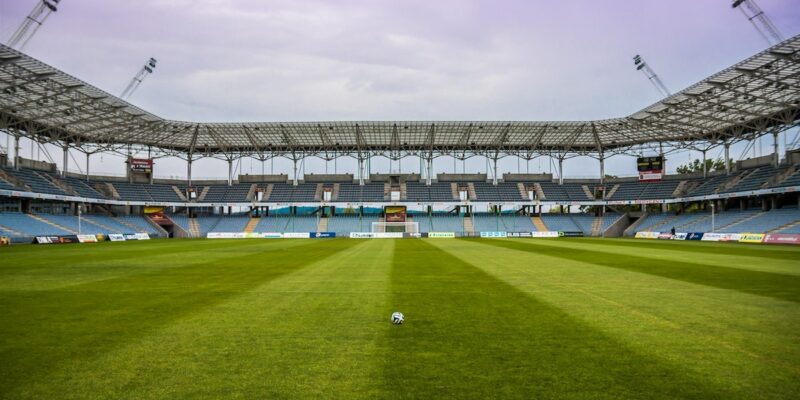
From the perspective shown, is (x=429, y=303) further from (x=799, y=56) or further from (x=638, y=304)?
(x=799, y=56)

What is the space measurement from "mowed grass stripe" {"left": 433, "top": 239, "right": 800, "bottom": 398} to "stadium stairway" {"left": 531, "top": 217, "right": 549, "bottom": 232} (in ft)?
176

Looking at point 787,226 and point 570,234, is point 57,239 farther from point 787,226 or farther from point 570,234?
point 787,226

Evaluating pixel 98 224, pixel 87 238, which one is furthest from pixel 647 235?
pixel 98 224

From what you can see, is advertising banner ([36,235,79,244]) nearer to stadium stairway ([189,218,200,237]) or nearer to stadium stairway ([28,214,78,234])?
stadium stairway ([28,214,78,234])

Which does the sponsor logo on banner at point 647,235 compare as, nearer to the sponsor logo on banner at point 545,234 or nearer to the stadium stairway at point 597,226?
the stadium stairway at point 597,226

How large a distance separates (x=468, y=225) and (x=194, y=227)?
131ft

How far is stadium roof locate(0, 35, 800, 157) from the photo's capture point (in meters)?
39.1

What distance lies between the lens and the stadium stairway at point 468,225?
66.8 metres

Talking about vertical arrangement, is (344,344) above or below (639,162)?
below

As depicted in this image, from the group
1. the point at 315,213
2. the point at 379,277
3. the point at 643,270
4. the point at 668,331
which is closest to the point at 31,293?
the point at 379,277

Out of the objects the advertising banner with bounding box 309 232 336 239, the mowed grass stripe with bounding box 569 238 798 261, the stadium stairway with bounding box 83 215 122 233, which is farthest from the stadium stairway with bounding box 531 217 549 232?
the stadium stairway with bounding box 83 215 122 233

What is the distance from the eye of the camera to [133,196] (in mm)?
66250

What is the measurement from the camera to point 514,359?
19.4 feet

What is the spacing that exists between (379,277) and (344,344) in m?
8.39
